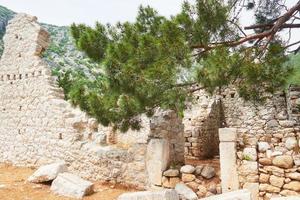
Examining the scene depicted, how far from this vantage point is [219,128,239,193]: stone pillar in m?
5.77

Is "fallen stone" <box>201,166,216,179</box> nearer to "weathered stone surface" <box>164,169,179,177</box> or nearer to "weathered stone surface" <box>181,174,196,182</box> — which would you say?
"weathered stone surface" <box>181,174,196,182</box>

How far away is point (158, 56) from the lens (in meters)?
5.48

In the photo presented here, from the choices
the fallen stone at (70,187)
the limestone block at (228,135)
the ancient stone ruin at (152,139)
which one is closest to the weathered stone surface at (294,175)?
the ancient stone ruin at (152,139)

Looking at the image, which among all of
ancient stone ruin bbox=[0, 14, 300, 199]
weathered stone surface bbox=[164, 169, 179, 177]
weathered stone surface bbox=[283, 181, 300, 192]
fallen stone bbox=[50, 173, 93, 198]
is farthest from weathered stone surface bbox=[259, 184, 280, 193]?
fallen stone bbox=[50, 173, 93, 198]

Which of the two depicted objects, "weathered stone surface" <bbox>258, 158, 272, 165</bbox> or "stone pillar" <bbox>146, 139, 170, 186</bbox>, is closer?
"weathered stone surface" <bbox>258, 158, 272, 165</bbox>

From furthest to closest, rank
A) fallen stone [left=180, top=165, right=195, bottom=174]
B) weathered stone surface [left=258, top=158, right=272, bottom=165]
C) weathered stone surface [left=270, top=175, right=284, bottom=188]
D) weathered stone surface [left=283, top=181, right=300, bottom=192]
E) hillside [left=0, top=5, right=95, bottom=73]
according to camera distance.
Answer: hillside [left=0, top=5, right=95, bottom=73] → fallen stone [left=180, top=165, right=195, bottom=174] → weathered stone surface [left=258, top=158, right=272, bottom=165] → weathered stone surface [left=270, top=175, right=284, bottom=188] → weathered stone surface [left=283, top=181, right=300, bottom=192]

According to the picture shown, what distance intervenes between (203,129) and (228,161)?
4.63m

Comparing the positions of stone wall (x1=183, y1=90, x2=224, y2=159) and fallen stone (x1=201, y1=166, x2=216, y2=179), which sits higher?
stone wall (x1=183, y1=90, x2=224, y2=159)

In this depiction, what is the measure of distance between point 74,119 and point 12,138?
9.50ft

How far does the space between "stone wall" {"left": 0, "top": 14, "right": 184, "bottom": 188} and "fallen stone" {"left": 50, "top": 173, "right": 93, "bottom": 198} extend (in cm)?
83

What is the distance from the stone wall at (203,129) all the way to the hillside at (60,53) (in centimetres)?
2317

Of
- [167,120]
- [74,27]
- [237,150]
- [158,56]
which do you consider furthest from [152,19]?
[237,150]

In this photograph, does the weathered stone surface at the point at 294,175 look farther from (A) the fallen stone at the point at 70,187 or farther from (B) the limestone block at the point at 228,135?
(A) the fallen stone at the point at 70,187

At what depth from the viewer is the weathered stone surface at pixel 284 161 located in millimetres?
5176
